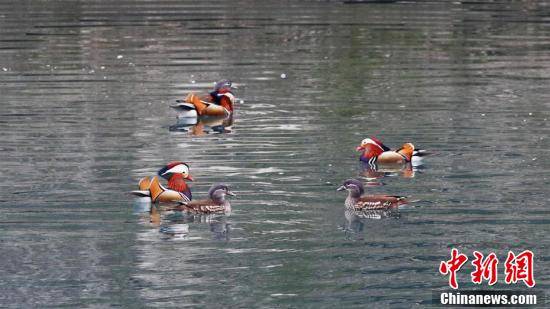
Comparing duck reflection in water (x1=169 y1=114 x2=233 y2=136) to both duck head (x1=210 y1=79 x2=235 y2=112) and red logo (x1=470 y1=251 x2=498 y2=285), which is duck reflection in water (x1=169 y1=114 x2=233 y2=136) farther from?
red logo (x1=470 y1=251 x2=498 y2=285)

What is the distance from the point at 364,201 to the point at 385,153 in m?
3.45

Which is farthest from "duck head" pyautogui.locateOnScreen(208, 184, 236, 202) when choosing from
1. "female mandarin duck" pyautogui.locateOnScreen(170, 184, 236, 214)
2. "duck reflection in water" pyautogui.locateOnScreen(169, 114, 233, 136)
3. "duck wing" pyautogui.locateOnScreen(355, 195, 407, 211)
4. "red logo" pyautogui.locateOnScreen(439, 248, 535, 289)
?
"duck reflection in water" pyautogui.locateOnScreen(169, 114, 233, 136)

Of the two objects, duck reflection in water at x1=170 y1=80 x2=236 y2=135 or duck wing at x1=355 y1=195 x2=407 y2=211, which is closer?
duck wing at x1=355 y1=195 x2=407 y2=211

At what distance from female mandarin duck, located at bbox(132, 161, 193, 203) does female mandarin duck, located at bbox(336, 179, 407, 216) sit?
228 cm

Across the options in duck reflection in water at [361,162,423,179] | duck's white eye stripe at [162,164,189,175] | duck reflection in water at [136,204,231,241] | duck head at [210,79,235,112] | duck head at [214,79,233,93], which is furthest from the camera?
duck head at [214,79,233,93]

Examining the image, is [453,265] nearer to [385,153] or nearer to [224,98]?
[385,153]

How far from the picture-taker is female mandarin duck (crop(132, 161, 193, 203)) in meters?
18.7

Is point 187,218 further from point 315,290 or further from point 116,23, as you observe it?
point 116,23

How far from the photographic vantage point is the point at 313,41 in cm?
4112

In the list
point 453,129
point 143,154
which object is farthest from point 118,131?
point 453,129

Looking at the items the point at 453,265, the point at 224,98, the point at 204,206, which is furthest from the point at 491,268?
the point at 224,98

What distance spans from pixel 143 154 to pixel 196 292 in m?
7.65

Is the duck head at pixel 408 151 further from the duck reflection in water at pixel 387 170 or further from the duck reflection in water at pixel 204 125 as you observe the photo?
the duck reflection in water at pixel 204 125

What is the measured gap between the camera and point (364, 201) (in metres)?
18.2
